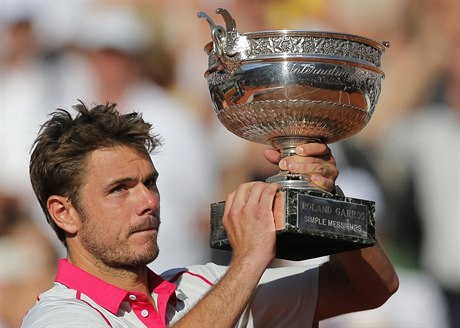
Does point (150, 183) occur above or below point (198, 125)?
below

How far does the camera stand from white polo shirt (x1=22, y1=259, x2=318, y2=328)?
9.90 feet

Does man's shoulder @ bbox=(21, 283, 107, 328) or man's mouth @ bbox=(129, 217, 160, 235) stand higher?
man's mouth @ bbox=(129, 217, 160, 235)

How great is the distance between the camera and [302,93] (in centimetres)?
304

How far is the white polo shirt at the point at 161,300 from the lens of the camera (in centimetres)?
302

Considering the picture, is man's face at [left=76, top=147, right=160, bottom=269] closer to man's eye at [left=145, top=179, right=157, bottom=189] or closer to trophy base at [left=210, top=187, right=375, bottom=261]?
man's eye at [left=145, top=179, right=157, bottom=189]

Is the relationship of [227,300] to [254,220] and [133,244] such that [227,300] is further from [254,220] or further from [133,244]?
[133,244]

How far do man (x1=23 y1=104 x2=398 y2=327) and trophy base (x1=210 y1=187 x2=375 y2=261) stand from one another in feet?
0.18

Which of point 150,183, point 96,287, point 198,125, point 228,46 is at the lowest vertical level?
point 96,287

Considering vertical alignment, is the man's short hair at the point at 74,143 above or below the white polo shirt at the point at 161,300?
above

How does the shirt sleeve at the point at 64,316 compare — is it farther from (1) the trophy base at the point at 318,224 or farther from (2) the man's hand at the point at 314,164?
(2) the man's hand at the point at 314,164

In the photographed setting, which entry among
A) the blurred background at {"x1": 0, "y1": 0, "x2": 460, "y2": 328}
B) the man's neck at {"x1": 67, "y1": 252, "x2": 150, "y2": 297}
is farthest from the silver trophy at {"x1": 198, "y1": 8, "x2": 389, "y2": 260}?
the blurred background at {"x1": 0, "y1": 0, "x2": 460, "y2": 328}

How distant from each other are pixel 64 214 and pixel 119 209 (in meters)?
0.22

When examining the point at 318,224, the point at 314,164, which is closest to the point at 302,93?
the point at 314,164

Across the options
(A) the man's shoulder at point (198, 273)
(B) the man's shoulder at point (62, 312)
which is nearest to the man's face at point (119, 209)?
(B) the man's shoulder at point (62, 312)
